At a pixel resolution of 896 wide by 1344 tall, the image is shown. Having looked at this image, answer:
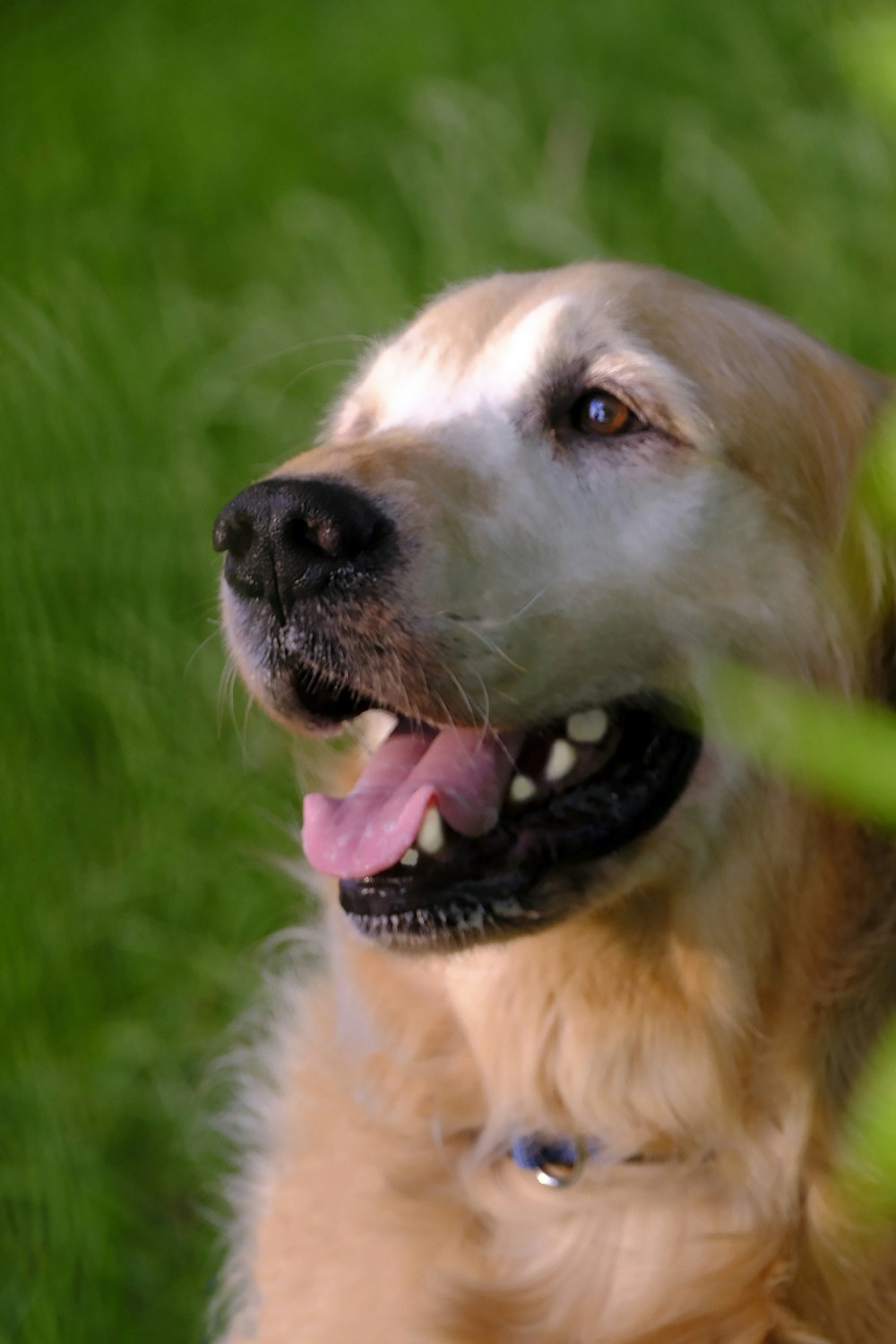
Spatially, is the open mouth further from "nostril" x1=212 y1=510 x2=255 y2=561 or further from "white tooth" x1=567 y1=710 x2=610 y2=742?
"nostril" x1=212 y1=510 x2=255 y2=561

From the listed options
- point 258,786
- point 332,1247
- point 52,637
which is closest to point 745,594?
point 332,1247

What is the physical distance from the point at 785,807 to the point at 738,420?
625 millimetres

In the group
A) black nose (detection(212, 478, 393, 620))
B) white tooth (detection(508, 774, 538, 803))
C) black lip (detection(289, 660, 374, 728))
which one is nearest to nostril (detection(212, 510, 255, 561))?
black nose (detection(212, 478, 393, 620))

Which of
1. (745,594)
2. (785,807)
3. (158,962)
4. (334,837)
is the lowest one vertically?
(158,962)

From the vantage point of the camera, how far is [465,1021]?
96.2 inches

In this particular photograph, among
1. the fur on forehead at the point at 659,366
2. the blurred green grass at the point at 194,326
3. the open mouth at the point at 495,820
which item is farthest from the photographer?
the blurred green grass at the point at 194,326

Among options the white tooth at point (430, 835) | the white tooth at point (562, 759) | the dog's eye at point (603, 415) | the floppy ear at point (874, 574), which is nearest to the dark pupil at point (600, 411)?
the dog's eye at point (603, 415)

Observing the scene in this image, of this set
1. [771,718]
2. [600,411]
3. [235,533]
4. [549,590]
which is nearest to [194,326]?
[600,411]

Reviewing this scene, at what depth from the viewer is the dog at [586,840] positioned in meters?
2.10

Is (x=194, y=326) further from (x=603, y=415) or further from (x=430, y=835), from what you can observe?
(x=430, y=835)

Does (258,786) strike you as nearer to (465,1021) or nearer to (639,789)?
(465,1021)

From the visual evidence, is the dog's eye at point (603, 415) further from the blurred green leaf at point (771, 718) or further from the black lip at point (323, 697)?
the black lip at point (323, 697)

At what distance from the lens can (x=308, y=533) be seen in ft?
6.68

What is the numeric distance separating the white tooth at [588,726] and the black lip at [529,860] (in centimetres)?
3
